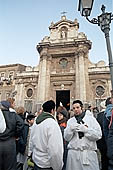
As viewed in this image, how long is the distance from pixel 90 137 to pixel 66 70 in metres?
18.5

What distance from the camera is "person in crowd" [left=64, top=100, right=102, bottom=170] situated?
299 cm

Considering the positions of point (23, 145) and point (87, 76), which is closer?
point (23, 145)

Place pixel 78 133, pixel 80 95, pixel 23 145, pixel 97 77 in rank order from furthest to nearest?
pixel 97 77 → pixel 80 95 → pixel 23 145 → pixel 78 133

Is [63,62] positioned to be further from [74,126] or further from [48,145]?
[48,145]

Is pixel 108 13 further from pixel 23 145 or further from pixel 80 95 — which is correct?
pixel 80 95

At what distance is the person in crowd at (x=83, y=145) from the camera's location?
9.80ft

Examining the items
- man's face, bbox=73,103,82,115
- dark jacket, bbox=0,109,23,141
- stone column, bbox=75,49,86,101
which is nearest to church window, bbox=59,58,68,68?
stone column, bbox=75,49,86,101

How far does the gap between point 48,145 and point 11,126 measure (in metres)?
1.15

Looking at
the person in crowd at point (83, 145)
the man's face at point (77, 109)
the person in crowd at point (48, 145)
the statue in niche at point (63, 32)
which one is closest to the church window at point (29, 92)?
the statue in niche at point (63, 32)

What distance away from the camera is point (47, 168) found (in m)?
2.46

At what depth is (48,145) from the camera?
2412mm

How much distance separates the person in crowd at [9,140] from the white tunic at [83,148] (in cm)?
120

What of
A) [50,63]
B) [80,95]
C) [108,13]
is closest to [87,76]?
[80,95]

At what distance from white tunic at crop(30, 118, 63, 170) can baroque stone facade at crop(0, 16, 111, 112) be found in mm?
15783
